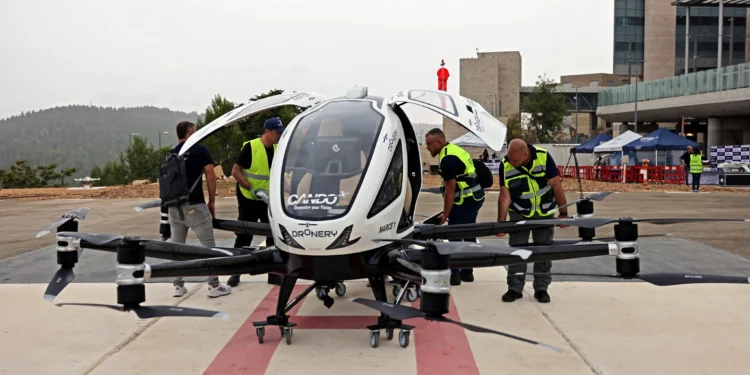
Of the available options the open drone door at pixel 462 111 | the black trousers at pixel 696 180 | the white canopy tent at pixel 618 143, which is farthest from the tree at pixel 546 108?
the open drone door at pixel 462 111

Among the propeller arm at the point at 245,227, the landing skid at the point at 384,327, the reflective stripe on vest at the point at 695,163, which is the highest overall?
the reflective stripe on vest at the point at 695,163

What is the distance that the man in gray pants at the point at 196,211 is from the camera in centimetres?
689

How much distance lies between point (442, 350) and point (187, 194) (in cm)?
320

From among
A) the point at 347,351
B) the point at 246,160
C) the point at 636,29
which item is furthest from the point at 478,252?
the point at 636,29

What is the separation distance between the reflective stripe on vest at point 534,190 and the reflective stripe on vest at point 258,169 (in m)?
2.73

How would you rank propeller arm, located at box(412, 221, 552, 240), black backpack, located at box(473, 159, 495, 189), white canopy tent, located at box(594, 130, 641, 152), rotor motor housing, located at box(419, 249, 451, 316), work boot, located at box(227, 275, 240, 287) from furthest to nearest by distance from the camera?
white canopy tent, located at box(594, 130, 641, 152), black backpack, located at box(473, 159, 495, 189), work boot, located at box(227, 275, 240, 287), propeller arm, located at box(412, 221, 552, 240), rotor motor housing, located at box(419, 249, 451, 316)

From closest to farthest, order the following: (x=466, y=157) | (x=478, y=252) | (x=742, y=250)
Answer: (x=478, y=252) < (x=466, y=157) < (x=742, y=250)

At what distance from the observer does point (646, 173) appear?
30.8 m

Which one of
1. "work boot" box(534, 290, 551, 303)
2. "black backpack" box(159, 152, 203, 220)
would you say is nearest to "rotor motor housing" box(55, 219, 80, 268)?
"black backpack" box(159, 152, 203, 220)

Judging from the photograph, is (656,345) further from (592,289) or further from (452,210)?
(452,210)

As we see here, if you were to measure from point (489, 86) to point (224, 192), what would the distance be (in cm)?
7035

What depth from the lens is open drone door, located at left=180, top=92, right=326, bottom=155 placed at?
5.77m

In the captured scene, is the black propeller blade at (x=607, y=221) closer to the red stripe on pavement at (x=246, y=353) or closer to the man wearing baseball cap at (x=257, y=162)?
the red stripe on pavement at (x=246, y=353)

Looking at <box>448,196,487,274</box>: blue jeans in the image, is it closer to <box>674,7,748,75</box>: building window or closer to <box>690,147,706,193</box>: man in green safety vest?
<box>690,147,706,193</box>: man in green safety vest
